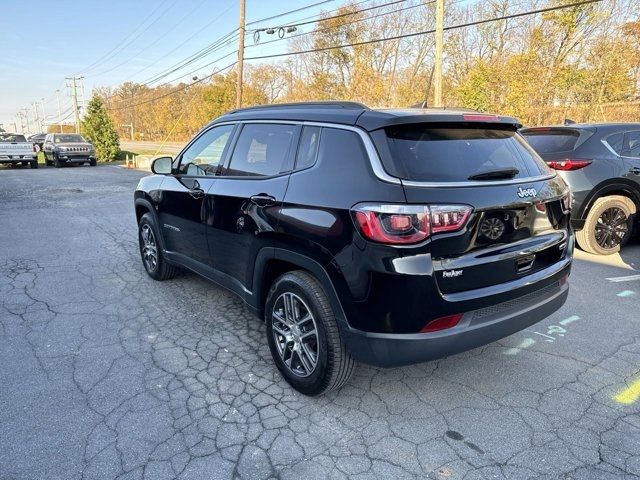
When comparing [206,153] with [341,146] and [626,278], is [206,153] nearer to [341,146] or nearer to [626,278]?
[341,146]

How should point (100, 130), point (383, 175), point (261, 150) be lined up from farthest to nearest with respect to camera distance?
point (100, 130), point (261, 150), point (383, 175)

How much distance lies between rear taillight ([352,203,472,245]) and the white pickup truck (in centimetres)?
2558

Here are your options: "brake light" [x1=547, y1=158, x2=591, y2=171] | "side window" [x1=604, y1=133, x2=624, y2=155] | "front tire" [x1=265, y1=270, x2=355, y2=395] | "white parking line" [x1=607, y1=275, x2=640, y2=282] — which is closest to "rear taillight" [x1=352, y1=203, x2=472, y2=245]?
"front tire" [x1=265, y1=270, x2=355, y2=395]

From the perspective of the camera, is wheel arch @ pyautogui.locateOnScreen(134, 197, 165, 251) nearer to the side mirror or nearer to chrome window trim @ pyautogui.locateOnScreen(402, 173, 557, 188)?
the side mirror

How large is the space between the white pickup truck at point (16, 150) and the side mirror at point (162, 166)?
22506 millimetres

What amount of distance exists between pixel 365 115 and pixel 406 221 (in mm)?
753

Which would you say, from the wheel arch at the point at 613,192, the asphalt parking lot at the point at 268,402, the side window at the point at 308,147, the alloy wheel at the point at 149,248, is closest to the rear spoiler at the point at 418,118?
the side window at the point at 308,147

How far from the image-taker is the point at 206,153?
4082 millimetres

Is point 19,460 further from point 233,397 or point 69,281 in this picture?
point 69,281

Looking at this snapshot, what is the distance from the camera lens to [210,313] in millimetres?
4246

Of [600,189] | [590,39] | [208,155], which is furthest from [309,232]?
[590,39]

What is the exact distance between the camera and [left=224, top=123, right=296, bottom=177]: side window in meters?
3.10

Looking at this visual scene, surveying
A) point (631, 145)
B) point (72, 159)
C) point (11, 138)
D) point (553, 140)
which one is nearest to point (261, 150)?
point (553, 140)

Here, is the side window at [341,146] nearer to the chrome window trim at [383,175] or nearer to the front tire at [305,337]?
the chrome window trim at [383,175]
